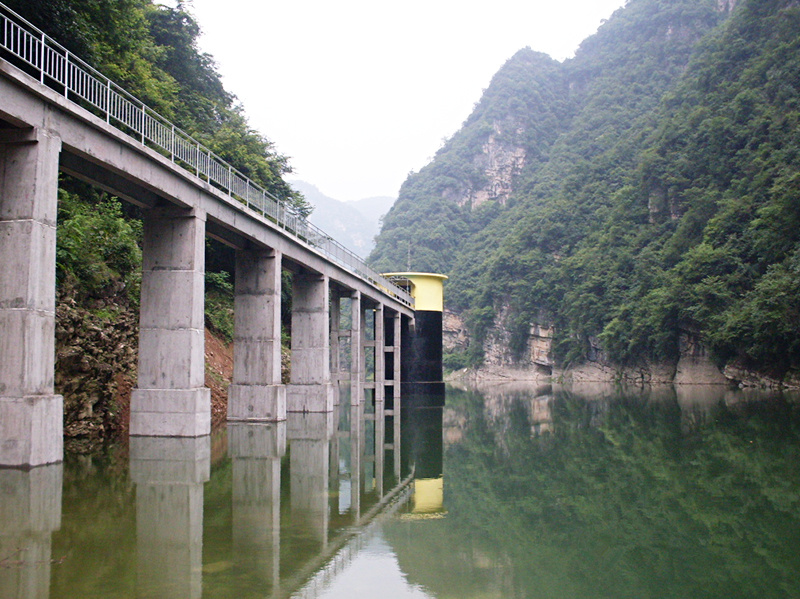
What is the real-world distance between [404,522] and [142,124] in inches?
435

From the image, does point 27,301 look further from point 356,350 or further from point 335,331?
point 335,331

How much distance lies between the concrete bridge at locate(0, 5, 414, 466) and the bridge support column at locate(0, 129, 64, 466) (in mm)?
20

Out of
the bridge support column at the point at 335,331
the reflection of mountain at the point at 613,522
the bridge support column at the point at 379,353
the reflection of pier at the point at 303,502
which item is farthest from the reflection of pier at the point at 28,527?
the bridge support column at the point at 379,353

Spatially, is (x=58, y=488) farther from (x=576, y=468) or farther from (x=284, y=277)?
(x=284, y=277)

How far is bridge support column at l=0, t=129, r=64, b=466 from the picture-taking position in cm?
1268

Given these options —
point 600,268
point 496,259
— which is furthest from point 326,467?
point 496,259

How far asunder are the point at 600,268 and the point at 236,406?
222 ft

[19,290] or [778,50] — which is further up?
[778,50]

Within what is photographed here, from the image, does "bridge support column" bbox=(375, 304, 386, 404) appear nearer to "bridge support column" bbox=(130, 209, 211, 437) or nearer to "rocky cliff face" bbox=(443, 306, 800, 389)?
"bridge support column" bbox=(130, 209, 211, 437)

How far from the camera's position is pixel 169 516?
9492mm

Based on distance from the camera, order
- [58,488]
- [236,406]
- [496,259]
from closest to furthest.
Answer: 1. [58,488]
2. [236,406]
3. [496,259]

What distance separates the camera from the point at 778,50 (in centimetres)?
6656

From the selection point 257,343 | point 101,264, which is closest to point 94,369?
point 101,264

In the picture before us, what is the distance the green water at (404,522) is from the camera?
22.6 ft
